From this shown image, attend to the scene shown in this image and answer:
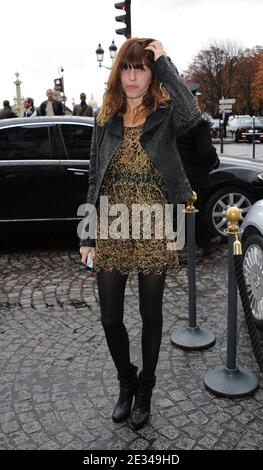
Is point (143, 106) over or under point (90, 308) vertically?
over

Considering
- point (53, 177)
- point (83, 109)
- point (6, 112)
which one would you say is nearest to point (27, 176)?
point (53, 177)

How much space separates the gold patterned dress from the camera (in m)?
2.35

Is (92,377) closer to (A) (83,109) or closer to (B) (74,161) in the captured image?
(B) (74,161)

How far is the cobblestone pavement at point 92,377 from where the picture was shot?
8.41ft

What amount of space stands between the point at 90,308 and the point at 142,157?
224 centimetres

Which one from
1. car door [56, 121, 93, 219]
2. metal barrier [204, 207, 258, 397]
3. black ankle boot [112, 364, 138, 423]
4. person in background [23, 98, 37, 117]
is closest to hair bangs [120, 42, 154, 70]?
metal barrier [204, 207, 258, 397]

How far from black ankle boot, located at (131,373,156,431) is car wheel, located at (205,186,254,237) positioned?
3.53 metres

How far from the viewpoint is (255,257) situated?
11.6 ft

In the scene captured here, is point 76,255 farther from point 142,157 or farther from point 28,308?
point 142,157

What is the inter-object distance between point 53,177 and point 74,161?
1.02ft

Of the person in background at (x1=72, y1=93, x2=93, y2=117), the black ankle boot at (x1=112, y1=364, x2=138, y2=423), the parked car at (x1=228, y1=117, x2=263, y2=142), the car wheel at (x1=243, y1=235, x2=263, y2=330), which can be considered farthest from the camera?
the parked car at (x1=228, y1=117, x2=263, y2=142)

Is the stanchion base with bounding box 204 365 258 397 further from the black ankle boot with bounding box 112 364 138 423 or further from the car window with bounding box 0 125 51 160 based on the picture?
the car window with bounding box 0 125 51 160
